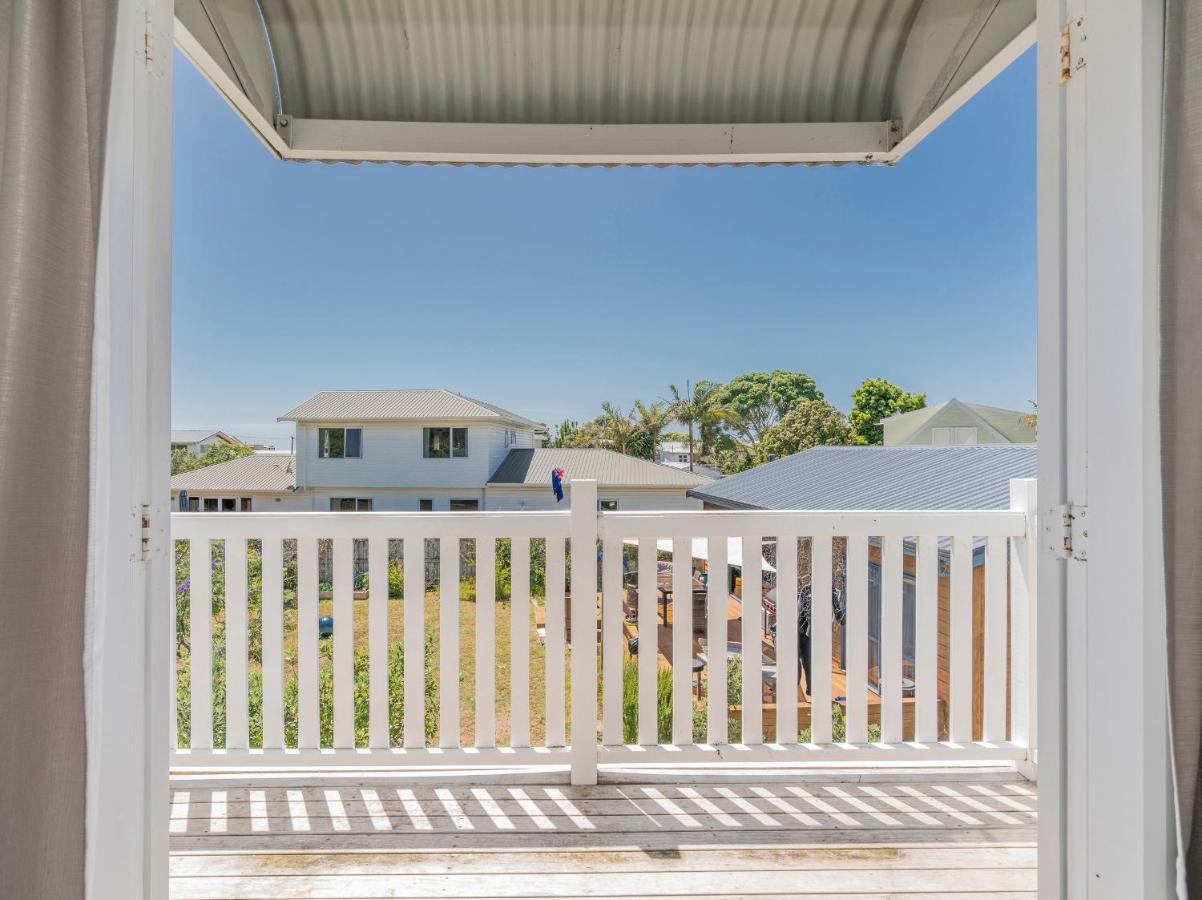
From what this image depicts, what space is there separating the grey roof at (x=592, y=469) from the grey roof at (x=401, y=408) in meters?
1.01

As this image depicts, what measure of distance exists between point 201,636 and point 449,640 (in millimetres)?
799

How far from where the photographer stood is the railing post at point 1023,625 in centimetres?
206

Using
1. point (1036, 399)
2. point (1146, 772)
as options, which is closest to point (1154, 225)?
point (1036, 399)

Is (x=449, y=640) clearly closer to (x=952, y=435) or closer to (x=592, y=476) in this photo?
(x=952, y=435)

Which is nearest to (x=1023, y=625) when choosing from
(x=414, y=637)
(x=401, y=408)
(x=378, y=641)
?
(x=414, y=637)

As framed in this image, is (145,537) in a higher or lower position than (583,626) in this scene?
higher

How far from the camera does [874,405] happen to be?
9.19 metres

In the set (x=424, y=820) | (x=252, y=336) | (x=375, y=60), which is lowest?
(x=424, y=820)

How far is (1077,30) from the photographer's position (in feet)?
3.26

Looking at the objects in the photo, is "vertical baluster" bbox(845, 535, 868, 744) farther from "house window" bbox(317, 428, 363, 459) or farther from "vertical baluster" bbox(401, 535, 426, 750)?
"house window" bbox(317, 428, 363, 459)

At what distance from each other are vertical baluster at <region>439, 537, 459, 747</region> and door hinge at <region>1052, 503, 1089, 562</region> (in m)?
1.58

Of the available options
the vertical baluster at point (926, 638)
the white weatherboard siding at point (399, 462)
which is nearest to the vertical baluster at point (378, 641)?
the vertical baluster at point (926, 638)

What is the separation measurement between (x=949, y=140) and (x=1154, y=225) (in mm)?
15098

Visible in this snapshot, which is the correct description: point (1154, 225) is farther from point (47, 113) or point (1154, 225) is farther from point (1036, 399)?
point (47, 113)
